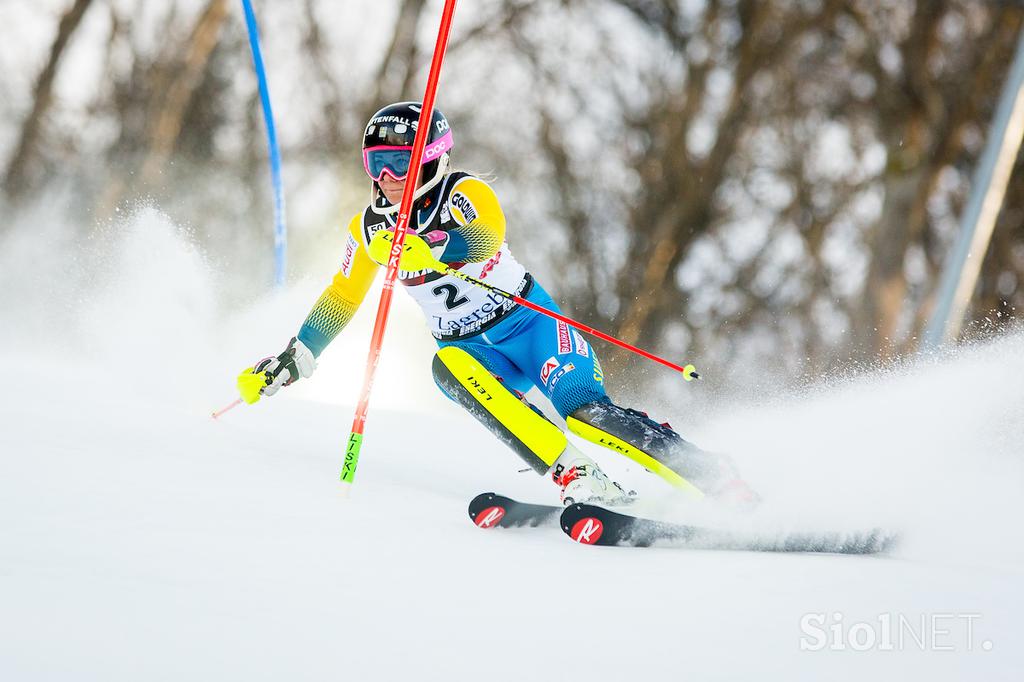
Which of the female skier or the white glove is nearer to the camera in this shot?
the female skier

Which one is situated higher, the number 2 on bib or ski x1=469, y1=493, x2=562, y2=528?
the number 2 on bib

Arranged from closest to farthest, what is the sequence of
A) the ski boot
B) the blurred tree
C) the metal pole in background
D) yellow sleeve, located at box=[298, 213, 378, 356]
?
the ski boot → yellow sleeve, located at box=[298, 213, 378, 356] → the metal pole in background → the blurred tree

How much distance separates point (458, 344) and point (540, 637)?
2.13m

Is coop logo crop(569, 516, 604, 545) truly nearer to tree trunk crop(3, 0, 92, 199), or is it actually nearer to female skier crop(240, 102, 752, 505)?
Result: female skier crop(240, 102, 752, 505)

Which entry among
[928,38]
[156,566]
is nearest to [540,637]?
[156,566]

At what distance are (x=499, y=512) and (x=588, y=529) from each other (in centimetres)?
30

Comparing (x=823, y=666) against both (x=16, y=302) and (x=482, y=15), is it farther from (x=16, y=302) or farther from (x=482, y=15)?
(x=482, y=15)

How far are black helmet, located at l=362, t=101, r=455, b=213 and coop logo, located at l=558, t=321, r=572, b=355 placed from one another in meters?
0.73

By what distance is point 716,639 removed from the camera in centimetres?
201

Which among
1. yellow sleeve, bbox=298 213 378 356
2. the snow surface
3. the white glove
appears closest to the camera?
the snow surface

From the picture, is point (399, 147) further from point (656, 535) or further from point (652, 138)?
point (652, 138)

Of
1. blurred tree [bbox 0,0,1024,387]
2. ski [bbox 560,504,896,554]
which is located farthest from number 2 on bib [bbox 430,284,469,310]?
blurred tree [bbox 0,0,1024,387]

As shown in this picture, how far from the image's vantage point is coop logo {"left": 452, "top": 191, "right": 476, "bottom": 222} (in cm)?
371

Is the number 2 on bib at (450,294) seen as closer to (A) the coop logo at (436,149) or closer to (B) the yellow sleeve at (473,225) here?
(B) the yellow sleeve at (473,225)
